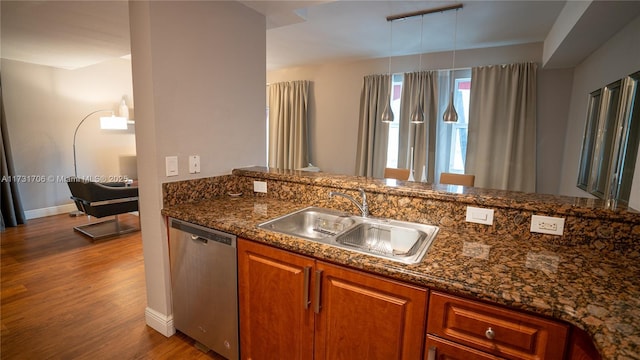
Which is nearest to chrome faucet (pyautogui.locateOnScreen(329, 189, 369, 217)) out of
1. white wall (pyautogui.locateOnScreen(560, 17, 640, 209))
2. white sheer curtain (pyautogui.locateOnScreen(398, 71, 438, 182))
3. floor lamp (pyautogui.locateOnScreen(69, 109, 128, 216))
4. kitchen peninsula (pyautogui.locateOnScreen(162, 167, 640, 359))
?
kitchen peninsula (pyautogui.locateOnScreen(162, 167, 640, 359))

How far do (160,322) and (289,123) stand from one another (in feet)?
13.4

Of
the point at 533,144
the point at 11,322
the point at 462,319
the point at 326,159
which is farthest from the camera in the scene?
the point at 326,159

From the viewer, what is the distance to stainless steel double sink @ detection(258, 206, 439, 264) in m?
1.45

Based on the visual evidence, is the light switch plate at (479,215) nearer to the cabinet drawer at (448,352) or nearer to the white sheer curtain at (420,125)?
the cabinet drawer at (448,352)

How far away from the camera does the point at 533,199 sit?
4.67 ft

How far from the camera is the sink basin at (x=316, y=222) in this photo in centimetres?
174

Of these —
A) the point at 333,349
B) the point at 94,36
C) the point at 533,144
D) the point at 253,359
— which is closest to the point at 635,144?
the point at 533,144

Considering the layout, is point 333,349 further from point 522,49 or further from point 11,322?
point 522,49

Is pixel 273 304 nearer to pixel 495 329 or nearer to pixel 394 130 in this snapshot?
pixel 495 329

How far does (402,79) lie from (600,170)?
264 centimetres

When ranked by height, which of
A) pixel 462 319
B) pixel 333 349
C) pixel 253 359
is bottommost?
pixel 253 359

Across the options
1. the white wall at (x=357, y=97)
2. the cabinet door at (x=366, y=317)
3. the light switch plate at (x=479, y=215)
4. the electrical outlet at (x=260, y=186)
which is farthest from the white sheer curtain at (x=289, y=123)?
the cabinet door at (x=366, y=317)

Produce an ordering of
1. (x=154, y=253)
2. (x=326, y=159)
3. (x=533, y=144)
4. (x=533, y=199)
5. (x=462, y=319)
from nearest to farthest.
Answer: (x=462, y=319), (x=533, y=199), (x=154, y=253), (x=533, y=144), (x=326, y=159)

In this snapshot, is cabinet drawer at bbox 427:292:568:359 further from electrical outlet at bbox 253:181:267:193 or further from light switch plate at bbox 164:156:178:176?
light switch plate at bbox 164:156:178:176
